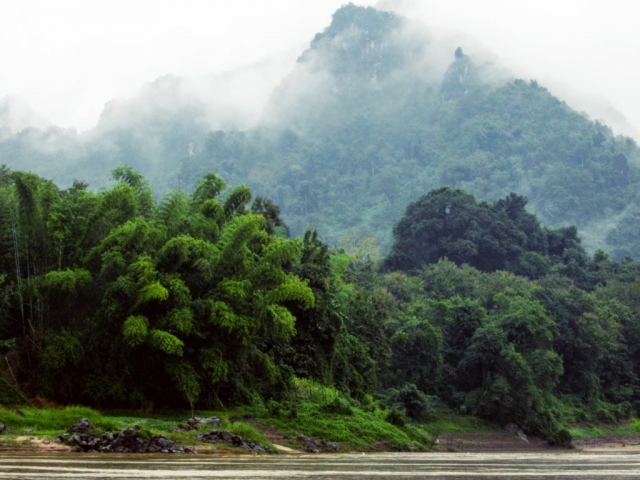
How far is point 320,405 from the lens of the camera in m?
31.8

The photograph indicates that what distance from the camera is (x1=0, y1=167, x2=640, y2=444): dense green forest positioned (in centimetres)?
2806

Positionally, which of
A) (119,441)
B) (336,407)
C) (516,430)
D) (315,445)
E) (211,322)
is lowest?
A: (516,430)

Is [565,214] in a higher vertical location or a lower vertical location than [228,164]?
lower

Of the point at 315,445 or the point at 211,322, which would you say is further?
the point at 211,322

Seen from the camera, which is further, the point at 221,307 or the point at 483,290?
the point at 483,290

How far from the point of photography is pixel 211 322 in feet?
94.0

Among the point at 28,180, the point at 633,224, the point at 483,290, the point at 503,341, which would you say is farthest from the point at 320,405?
the point at 633,224

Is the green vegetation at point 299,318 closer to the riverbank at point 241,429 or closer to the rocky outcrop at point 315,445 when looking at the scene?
the riverbank at point 241,429

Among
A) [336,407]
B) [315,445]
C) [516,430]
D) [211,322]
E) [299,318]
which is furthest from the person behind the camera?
[516,430]

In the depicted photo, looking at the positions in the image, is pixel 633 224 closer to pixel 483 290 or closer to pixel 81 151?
pixel 483 290

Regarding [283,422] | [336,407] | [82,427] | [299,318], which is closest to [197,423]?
[82,427]

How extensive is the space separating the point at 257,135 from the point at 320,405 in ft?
565

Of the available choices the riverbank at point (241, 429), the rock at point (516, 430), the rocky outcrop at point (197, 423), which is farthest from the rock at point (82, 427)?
the rock at point (516, 430)

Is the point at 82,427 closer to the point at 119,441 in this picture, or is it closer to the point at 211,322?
the point at 119,441
